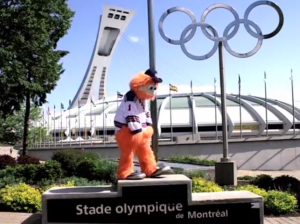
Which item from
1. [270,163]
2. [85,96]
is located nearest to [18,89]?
[270,163]

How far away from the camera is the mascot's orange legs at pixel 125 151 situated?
6.56 m

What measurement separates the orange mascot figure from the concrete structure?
88925 millimetres

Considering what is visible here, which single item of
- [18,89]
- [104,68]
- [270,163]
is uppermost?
[104,68]

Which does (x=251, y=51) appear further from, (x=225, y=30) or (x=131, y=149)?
(x=131, y=149)

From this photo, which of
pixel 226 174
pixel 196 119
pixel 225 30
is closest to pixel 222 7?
pixel 225 30

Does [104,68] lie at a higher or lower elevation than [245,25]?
higher

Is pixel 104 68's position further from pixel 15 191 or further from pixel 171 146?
pixel 15 191

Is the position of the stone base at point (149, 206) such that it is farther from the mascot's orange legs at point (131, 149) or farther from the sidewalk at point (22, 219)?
the sidewalk at point (22, 219)

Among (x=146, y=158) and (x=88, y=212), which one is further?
(x=146, y=158)

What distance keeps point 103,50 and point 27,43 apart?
81.0m

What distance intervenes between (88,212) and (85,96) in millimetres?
93160

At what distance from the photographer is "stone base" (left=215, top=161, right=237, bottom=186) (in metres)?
14.6

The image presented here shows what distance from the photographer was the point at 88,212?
20.6 feet

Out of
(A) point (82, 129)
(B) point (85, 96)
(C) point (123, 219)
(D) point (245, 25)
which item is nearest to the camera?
(C) point (123, 219)
